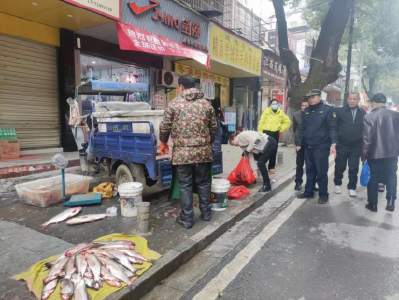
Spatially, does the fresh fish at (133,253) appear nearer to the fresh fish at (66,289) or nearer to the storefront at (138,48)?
the fresh fish at (66,289)

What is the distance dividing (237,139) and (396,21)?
14.5 m

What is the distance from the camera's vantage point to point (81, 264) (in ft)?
8.11

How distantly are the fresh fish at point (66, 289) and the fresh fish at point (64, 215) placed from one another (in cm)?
167

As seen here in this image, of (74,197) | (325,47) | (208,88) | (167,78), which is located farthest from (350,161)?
(208,88)

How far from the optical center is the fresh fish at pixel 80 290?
2.17 m

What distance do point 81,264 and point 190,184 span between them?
1587 mm

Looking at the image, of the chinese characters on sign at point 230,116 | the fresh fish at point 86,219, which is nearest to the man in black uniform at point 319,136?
the fresh fish at point 86,219

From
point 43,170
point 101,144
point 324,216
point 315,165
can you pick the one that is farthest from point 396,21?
point 43,170

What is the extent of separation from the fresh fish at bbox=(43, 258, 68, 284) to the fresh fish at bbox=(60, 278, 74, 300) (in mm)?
112

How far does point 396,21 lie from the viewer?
14.5 m

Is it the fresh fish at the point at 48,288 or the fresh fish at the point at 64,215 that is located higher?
the fresh fish at the point at 64,215

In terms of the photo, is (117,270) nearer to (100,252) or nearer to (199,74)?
(100,252)

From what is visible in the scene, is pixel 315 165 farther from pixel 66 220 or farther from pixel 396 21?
pixel 396 21

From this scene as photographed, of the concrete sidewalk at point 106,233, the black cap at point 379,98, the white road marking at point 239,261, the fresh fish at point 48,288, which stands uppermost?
the black cap at point 379,98
